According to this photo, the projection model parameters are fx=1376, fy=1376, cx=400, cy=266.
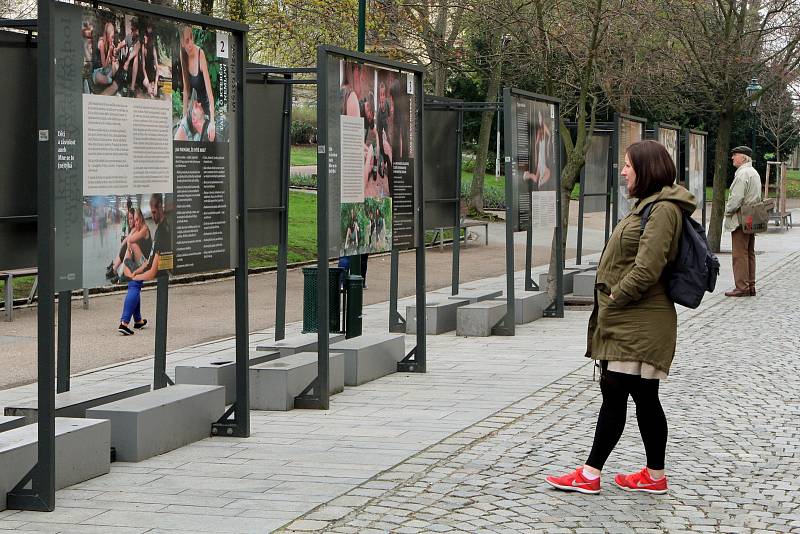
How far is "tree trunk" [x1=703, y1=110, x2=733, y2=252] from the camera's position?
27.0 m

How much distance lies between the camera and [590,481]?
659cm

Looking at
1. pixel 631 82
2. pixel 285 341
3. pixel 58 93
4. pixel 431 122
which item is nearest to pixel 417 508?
pixel 58 93

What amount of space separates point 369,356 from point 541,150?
5.34 meters

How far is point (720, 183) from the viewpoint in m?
27.4

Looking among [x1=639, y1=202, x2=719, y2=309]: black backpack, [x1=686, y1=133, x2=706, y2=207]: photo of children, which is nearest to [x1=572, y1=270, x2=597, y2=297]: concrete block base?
[x1=686, y1=133, x2=706, y2=207]: photo of children

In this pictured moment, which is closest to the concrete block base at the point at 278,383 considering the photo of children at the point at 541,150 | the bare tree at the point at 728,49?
the photo of children at the point at 541,150

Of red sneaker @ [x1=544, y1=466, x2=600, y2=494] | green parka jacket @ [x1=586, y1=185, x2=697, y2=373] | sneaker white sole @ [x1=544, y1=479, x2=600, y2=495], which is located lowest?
sneaker white sole @ [x1=544, y1=479, x2=600, y2=495]

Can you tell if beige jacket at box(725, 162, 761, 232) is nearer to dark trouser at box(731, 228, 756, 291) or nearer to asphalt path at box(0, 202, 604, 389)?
dark trouser at box(731, 228, 756, 291)

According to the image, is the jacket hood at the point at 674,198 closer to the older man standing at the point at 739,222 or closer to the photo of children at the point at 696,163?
the older man standing at the point at 739,222

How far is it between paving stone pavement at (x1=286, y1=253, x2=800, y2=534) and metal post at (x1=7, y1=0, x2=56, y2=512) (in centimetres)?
118

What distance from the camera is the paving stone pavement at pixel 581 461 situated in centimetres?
607

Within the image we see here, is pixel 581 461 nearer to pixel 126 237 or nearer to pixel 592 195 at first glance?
pixel 126 237

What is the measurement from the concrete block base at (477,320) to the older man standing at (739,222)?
208 inches

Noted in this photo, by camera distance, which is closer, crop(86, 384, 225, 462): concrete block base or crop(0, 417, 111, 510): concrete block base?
crop(0, 417, 111, 510): concrete block base
